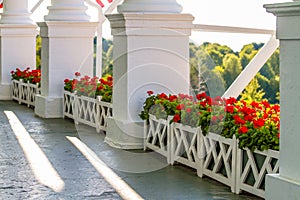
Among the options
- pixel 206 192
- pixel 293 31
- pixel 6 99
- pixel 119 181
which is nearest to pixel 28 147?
pixel 119 181

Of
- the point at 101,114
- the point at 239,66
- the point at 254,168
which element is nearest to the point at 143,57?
the point at 101,114

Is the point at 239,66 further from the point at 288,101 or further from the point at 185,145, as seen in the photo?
the point at 288,101

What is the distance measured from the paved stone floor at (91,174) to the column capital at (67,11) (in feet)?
10.9

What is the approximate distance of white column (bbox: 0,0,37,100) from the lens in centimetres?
1817

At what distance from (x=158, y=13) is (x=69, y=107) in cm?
434

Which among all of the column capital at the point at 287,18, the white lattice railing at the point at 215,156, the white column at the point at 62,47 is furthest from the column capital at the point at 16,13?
the column capital at the point at 287,18

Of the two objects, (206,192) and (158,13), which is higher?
(158,13)

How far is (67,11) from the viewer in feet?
45.8

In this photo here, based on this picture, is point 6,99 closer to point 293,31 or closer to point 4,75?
point 4,75

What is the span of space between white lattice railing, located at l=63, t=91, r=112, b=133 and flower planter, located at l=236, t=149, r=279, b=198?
14.4 ft

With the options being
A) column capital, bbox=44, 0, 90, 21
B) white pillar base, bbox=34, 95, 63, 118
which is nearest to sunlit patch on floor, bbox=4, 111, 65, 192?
white pillar base, bbox=34, 95, 63, 118

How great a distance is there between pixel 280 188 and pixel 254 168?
2.87 feet

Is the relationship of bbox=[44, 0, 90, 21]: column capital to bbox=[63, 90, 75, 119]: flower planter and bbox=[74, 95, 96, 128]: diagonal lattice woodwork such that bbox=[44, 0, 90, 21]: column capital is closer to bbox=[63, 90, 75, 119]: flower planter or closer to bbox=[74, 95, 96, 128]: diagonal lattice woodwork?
bbox=[63, 90, 75, 119]: flower planter

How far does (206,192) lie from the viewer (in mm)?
7172
